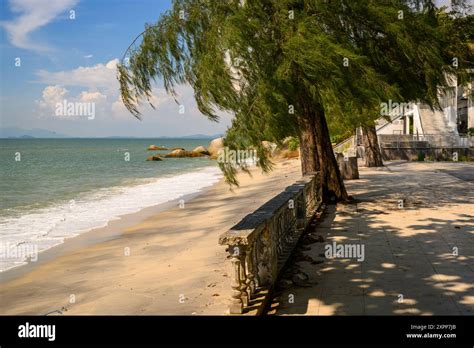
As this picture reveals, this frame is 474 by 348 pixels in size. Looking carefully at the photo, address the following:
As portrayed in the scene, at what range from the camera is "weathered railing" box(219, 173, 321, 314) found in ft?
16.8

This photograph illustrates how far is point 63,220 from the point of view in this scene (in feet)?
58.6

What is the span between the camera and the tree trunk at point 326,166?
43.6ft

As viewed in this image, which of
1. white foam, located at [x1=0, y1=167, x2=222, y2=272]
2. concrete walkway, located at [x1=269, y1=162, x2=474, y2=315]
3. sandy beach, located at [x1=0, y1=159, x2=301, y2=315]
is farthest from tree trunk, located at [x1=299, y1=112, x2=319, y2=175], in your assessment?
white foam, located at [x1=0, y1=167, x2=222, y2=272]

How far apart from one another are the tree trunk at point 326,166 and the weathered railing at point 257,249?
5.45 m

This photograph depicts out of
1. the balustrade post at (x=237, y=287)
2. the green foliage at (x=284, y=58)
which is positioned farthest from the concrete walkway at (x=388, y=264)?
the green foliage at (x=284, y=58)

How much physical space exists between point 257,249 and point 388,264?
106 inches

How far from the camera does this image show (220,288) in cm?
688

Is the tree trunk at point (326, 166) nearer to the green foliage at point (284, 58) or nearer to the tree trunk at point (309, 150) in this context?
the tree trunk at point (309, 150)

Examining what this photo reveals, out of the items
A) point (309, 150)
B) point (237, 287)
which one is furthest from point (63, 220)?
point (237, 287)

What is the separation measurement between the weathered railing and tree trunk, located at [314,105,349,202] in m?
5.45

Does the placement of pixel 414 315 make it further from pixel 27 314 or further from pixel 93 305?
pixel 27 314
